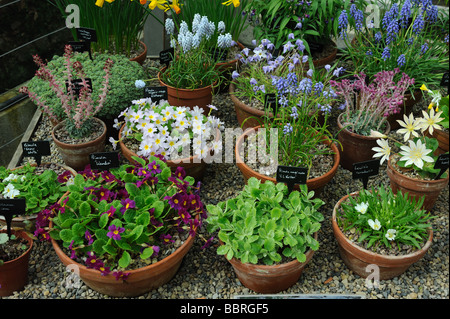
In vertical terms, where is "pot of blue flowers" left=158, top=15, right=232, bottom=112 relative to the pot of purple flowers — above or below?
above

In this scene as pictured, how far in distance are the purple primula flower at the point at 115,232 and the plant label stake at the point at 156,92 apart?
1.10 meters

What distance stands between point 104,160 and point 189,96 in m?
0.82

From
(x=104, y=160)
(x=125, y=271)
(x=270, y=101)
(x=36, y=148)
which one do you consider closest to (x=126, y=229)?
(x=125, y=271)

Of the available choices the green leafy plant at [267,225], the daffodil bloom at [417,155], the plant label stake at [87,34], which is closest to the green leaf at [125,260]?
the green leafy plant at [267,225]

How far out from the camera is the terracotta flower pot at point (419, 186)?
2221 mm

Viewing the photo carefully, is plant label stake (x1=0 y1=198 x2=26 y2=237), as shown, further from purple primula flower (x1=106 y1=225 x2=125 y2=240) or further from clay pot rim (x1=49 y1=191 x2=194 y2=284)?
purple primula flower (x1=106 y1=225 x2=125 y2=240)

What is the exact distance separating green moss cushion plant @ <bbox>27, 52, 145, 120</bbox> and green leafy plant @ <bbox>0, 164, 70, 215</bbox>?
0.58 meters

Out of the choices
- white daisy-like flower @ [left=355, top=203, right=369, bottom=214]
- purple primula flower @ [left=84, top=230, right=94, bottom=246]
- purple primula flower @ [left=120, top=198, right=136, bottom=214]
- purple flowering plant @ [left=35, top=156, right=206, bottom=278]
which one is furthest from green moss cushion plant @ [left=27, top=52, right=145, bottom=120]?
white daisy-like flower @ [left=355, top=203, right=369, bottom=214]

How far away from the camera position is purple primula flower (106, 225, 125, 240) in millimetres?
1785

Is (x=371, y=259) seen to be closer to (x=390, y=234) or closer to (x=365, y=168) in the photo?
(x=390, y=234)

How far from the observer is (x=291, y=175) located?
6.89ft

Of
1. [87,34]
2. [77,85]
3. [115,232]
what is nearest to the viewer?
[115,232]
